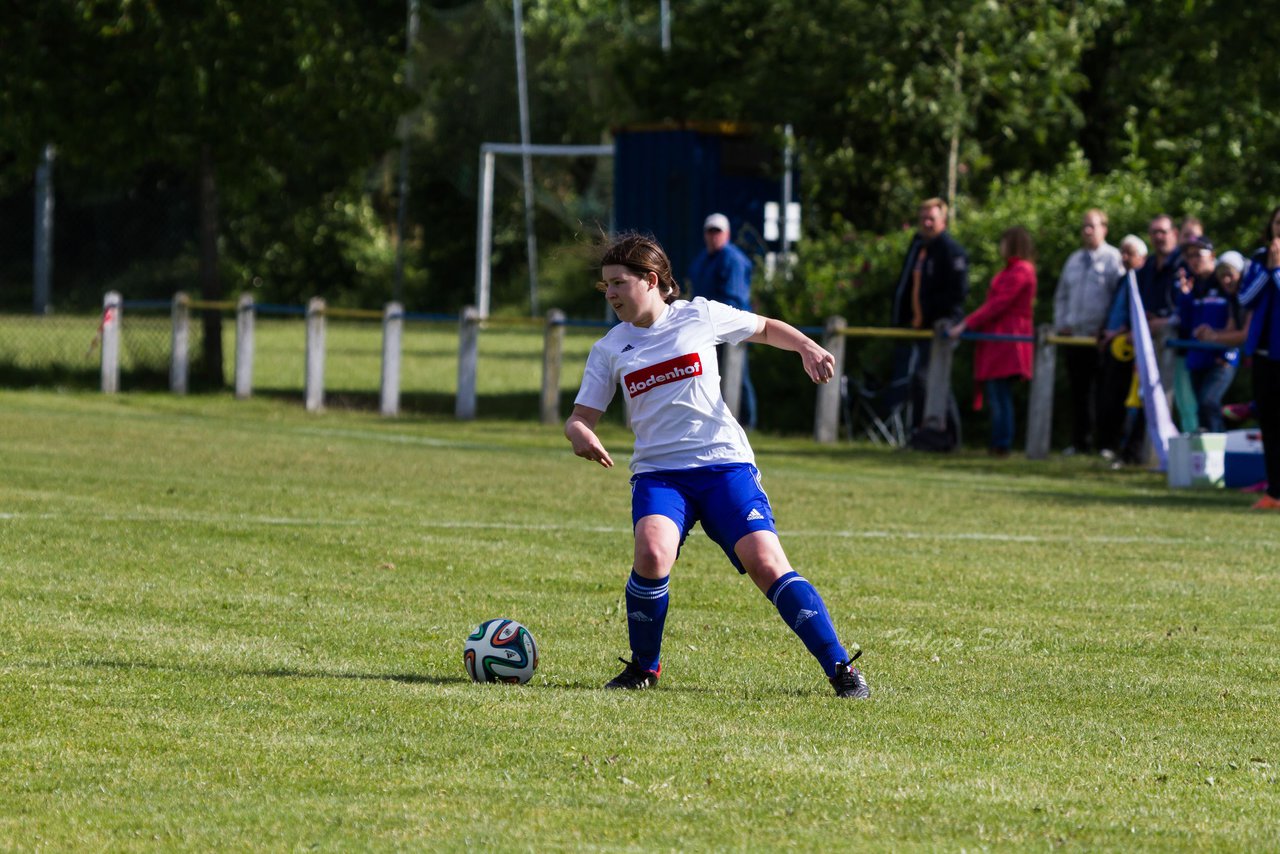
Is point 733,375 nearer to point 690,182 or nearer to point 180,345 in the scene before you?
point 690,182

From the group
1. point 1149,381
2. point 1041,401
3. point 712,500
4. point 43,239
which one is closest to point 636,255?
point 712,500

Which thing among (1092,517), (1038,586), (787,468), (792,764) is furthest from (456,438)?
(792,764)

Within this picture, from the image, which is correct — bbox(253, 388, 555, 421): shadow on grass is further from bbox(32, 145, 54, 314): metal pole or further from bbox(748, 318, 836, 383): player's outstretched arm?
bbox(32, 145, 54, 314): metal pole

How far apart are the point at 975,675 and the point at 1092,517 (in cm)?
606

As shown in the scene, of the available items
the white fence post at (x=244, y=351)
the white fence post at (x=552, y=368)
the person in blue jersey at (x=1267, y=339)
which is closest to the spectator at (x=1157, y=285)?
the person in blue jersey at (x=1267, y=339)

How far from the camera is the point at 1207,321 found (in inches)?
640

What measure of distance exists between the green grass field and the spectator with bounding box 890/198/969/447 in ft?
14.0

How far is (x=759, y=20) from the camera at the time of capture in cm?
2762

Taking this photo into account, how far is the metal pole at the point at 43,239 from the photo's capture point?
47531 mm

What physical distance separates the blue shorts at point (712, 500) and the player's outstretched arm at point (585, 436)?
19 centimetres

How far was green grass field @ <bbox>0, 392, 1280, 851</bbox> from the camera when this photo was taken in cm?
498

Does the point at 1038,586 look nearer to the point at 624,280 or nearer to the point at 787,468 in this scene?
the point at 624,280

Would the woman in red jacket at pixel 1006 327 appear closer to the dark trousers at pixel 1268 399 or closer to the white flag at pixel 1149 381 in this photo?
the white flag at pixel 1149 381

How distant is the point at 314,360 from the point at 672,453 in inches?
647
